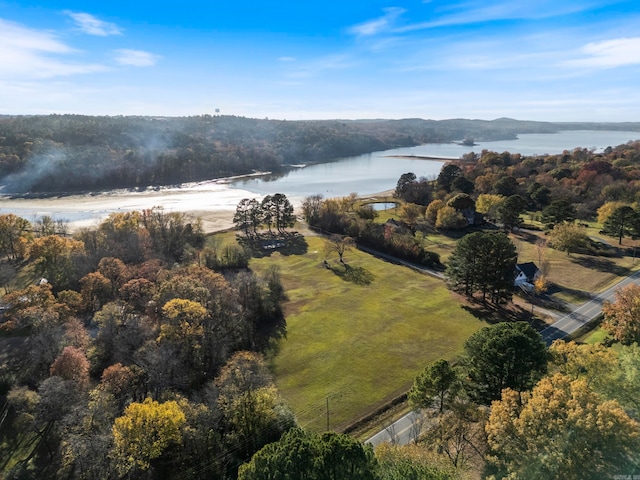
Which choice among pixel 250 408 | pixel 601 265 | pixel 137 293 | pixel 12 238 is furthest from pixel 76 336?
pixel 601 265

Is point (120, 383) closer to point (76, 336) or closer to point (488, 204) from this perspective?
point (76, 336)

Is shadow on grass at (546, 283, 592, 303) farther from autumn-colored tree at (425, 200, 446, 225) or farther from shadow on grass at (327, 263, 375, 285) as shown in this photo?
autumn-colored tree at (425, 200, 446, 225)

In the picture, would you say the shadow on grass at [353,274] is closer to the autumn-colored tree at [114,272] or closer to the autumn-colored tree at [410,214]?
the autumn-colored tree at [410,214]

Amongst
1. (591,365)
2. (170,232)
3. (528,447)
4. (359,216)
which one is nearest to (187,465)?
(528,447)

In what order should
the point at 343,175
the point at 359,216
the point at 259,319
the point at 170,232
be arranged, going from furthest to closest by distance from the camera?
the point at 343,175, the point at 359,216, the point at 170,232, the point at 259,319

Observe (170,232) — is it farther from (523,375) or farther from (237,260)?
(523,375)

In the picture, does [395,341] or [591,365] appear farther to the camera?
[395,341]
